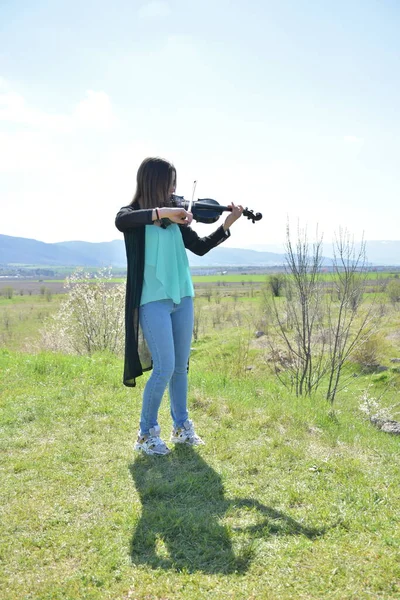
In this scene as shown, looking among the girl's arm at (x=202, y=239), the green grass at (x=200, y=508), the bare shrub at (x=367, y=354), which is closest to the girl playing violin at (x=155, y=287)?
the girl's arm at (x=202, y=239)

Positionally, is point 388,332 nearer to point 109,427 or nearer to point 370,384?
point 370,384

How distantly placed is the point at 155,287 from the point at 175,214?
0.57 m

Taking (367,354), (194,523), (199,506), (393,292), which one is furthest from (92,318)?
(393,292)

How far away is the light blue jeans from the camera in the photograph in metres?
3.47

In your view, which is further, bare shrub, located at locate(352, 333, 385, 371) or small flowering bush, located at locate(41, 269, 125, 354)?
bare shrub, located at locate(352, 333, 385, 371)

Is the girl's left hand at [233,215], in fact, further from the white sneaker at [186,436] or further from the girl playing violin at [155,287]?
the white sneaker at [186,436]

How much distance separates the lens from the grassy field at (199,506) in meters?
2.30

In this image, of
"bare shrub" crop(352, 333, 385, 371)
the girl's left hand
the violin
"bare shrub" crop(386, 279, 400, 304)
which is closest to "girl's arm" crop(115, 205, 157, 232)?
the violin

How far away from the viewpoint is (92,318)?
15023 millimetres

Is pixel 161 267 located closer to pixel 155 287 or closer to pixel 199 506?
pixel 155 287

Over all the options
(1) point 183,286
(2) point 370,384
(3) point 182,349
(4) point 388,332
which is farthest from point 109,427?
(4) point 388,332

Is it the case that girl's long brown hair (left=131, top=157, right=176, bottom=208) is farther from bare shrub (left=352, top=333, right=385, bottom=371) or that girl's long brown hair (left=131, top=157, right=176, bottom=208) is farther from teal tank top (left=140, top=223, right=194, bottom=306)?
bare shrub (left=352, top=333, right=385, bottom=371)

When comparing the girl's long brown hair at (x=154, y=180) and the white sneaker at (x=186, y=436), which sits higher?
the girl's long brown hair at (x=154, y=180)

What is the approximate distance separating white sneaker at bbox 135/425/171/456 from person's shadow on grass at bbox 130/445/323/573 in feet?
0.47
